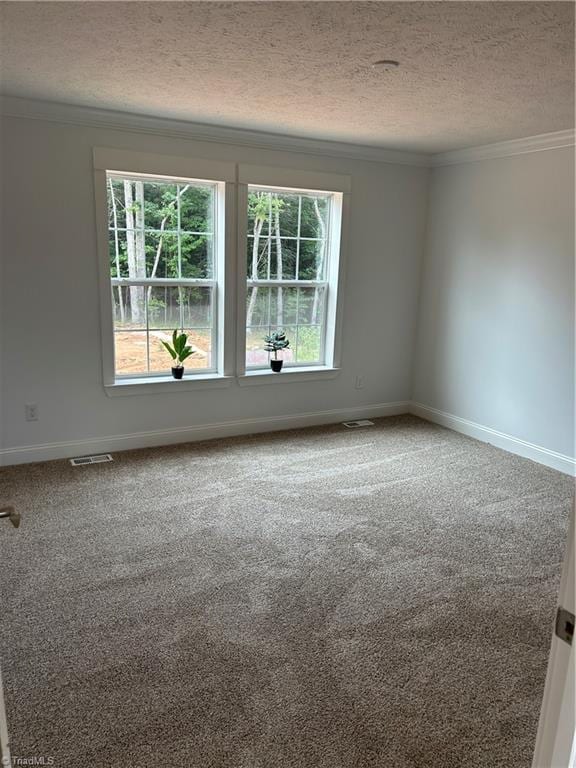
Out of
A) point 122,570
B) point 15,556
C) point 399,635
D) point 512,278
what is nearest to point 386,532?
point 399,635

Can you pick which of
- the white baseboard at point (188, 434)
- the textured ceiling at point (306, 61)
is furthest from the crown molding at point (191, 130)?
the white baseboard at point (188, 434)

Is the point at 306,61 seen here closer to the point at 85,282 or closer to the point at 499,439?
the point at 85,282

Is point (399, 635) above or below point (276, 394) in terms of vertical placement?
below

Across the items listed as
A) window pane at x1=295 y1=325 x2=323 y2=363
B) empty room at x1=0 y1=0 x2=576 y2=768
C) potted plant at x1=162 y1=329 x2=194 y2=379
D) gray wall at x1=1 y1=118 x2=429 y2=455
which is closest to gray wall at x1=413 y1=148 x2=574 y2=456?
empty room at x1=0 y1=0 x2=576 y2=768

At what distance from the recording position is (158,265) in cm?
392

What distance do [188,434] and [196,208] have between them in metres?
1.72

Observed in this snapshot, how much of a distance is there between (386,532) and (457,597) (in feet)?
1.98

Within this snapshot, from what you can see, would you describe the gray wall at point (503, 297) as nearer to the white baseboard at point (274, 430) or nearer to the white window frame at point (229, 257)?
the white baseboard at point (274, 430)

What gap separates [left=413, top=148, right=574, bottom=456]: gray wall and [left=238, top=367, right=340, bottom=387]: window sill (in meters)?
1.01

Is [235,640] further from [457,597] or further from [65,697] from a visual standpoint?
[457,597]

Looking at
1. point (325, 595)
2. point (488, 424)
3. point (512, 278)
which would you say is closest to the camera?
point (325, 595)

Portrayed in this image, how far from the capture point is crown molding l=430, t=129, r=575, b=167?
11.7 feet

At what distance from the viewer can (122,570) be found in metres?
2.50

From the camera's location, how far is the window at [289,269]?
13.9ft
